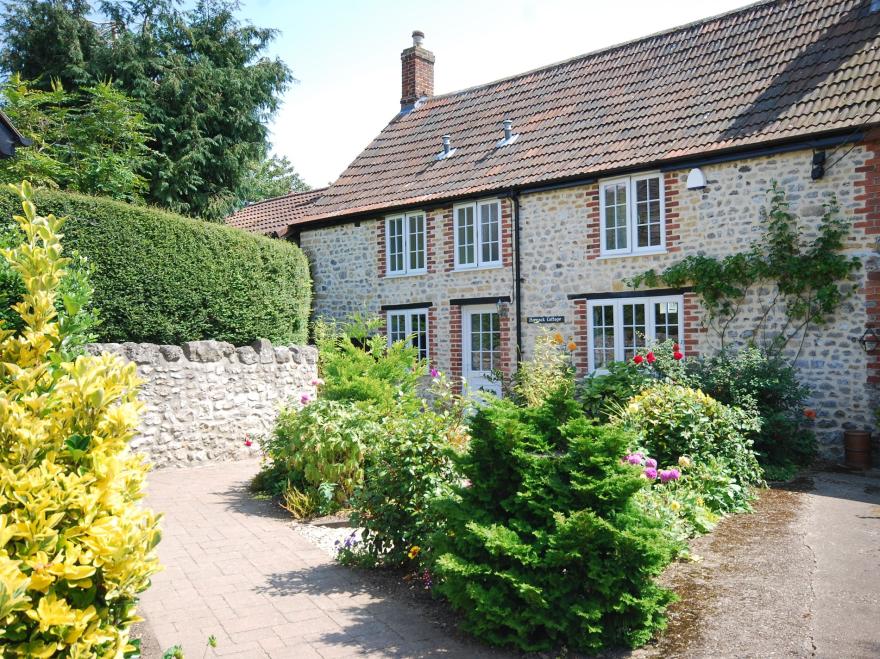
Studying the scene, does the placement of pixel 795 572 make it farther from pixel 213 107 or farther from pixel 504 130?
pixel 213 107

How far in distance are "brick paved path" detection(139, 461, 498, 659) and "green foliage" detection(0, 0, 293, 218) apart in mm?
14040

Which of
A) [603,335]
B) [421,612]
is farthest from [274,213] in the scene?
[421,612]

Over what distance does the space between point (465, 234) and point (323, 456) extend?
342 inches

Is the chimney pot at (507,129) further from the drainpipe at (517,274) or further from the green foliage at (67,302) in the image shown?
the green foliage at (67,302)

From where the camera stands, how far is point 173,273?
10172mm

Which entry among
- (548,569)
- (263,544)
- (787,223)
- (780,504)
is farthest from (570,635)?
(787,223)

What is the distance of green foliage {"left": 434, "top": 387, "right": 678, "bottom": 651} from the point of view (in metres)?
3.88

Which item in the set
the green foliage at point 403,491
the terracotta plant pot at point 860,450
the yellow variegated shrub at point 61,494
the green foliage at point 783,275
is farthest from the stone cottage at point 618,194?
the yellow variegated shrub at point 61,494

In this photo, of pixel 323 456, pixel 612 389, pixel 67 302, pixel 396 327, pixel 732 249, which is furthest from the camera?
pixel 396 327

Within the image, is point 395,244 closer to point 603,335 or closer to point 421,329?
point 421,329

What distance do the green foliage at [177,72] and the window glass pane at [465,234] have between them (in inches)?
326

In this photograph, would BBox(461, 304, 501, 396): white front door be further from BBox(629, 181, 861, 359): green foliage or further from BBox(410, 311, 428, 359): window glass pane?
BBox(629, 181, 861, 359): green foliage

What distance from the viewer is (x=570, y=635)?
12.8ft

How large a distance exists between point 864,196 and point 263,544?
9.70 metres
